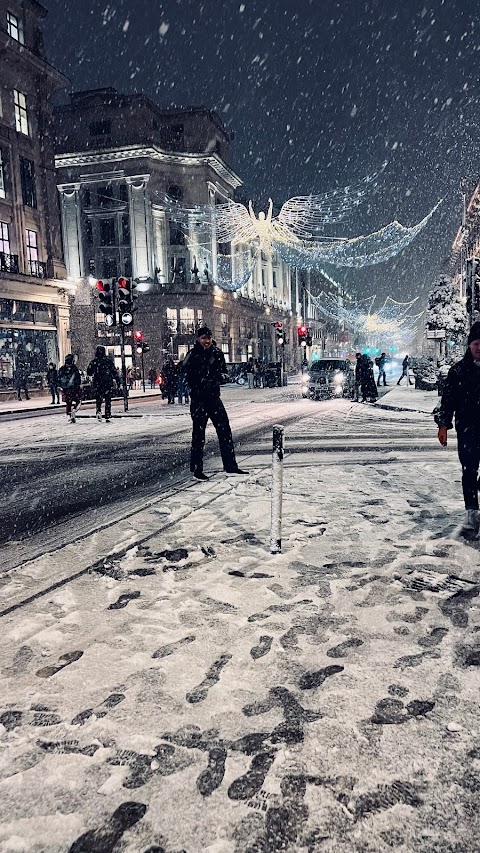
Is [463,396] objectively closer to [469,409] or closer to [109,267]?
[469,409]

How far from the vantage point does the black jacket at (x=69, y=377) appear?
1641 cm

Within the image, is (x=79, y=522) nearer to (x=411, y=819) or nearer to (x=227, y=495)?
(x=227, y=495)

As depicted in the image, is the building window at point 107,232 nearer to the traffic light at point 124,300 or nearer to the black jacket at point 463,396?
the traffic light at point 124,300

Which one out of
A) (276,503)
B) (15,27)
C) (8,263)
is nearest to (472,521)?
(276,503)

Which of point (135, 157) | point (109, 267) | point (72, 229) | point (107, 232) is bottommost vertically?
point (109, 267)

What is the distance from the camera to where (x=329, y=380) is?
24.4m

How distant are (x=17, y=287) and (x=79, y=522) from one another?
29.0 metres

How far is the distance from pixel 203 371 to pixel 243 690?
5444 millimetres

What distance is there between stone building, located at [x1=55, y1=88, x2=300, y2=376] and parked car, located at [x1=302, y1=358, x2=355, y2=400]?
28333 mm

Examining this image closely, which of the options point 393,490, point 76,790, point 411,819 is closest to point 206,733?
point 76,790

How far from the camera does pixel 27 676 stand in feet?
9.61

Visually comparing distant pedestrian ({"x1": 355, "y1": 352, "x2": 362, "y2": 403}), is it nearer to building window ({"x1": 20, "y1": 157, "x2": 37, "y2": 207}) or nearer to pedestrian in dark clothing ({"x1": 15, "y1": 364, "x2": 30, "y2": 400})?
pedestrian in dark clothing ({"x1": 15, "y1": 364, "x2": 30, "y2": 400})

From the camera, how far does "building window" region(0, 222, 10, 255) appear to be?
103ft

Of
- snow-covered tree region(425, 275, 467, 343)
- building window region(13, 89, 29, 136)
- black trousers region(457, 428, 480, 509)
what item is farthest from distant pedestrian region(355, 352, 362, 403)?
building window region(13, 89, 29, 136)
